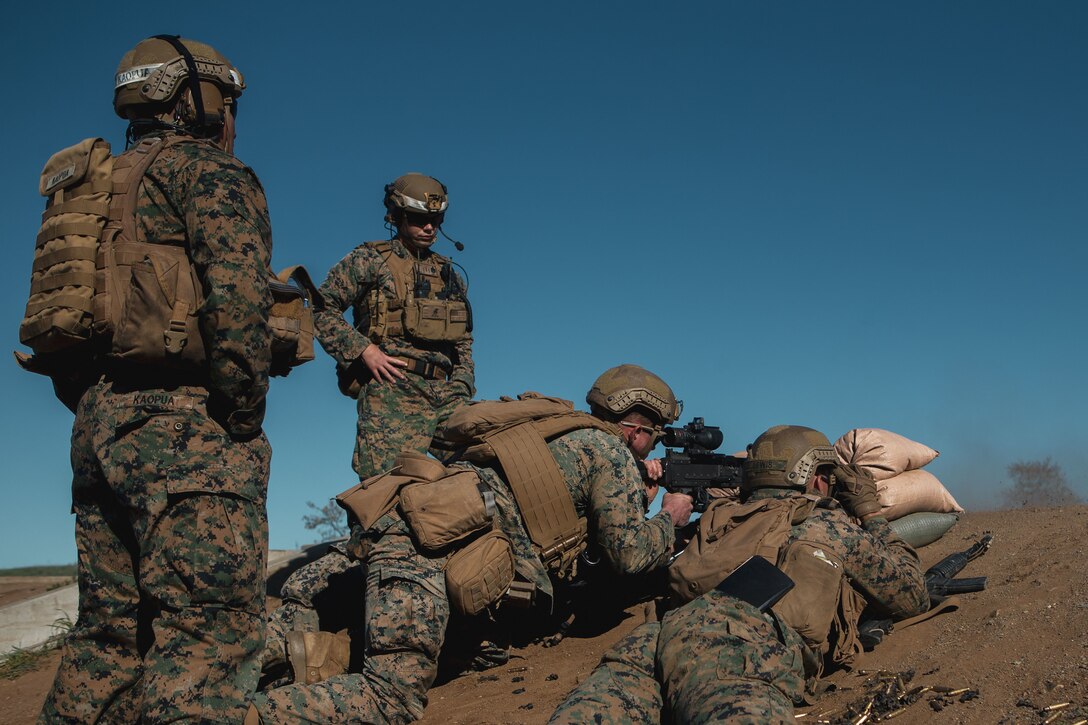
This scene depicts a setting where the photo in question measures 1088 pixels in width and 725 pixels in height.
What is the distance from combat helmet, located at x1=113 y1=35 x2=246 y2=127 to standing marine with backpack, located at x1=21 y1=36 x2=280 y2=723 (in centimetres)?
4

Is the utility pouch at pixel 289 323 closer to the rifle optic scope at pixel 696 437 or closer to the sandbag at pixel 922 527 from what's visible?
the rifle optic scope at pixel 696 437

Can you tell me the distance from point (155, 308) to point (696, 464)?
12.3 ft

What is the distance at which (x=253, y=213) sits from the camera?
12.9ft

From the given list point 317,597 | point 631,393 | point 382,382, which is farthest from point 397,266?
point 317,597

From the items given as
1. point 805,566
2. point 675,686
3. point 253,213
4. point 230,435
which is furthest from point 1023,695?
point 253,213

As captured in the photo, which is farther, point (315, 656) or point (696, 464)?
point (696, 464)

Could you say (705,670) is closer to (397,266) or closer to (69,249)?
(69,249)

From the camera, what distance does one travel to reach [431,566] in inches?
202

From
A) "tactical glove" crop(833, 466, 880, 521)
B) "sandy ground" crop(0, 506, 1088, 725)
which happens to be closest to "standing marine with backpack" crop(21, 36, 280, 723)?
"sandy ground" crop(0, 506, 1088, 725)

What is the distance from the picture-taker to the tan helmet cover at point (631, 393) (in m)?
6.08

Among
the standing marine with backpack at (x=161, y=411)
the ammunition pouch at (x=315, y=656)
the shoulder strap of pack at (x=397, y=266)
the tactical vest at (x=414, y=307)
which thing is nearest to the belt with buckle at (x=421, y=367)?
the tactical vest at (x=414, y=307)

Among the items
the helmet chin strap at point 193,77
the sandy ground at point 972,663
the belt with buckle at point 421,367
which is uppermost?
the helmet chin strap at point 193,77

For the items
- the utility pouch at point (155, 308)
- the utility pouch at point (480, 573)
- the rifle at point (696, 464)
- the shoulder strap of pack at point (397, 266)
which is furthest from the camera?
the shoulder strap of pack at point (397, 266)

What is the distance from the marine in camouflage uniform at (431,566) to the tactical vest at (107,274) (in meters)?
1.55
